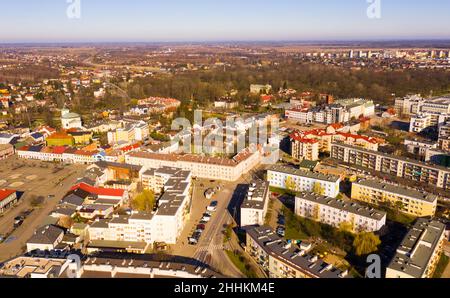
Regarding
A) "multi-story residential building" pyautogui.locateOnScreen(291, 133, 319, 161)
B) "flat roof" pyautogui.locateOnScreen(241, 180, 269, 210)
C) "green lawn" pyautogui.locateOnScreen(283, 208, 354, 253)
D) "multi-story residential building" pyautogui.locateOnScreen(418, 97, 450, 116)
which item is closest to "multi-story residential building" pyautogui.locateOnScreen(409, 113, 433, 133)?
"multi-story residential building" pyautogui.locateOnScreen(418, 97, 450, 116)

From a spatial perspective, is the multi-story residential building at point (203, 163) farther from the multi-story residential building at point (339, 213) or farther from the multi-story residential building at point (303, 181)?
the multi-story residential building at point (339, 213)

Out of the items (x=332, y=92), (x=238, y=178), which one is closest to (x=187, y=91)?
(x=332, y=92)

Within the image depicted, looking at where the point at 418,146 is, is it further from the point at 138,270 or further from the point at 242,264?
the point at 138,270

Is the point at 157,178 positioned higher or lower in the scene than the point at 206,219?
higher

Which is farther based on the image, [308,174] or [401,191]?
[308,174]

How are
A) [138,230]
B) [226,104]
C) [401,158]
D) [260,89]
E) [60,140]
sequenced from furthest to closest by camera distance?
[260,89], [226,104], [60,140], [401,158], [138,230]

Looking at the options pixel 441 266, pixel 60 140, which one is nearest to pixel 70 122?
pixel 60 140

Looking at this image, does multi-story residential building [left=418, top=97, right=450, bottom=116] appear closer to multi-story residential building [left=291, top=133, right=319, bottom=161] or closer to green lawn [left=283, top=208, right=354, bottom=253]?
multi-story residential building [left=291, top=133, right=319, bottom=161]

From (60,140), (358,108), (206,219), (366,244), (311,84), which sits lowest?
(206,219)

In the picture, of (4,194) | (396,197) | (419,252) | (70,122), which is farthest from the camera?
(70,122)

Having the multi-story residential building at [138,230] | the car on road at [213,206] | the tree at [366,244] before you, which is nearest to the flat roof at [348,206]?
the tree at [366,244]
